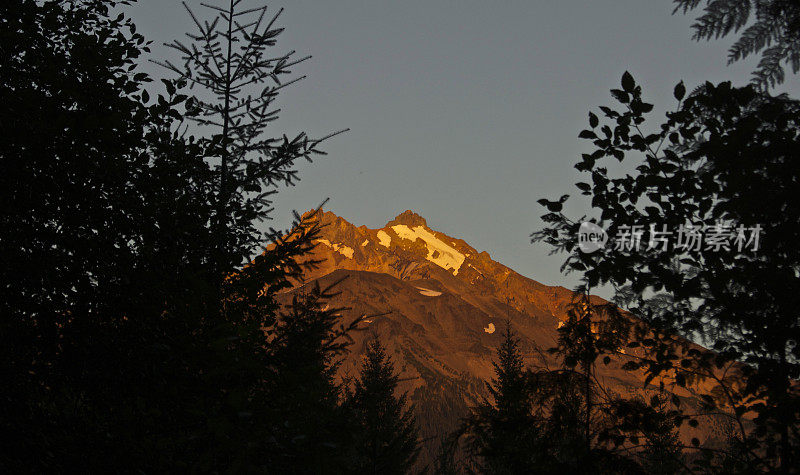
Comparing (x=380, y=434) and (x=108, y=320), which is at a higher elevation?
(x=108, y=320)

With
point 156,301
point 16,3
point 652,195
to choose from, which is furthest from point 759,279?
point 16,3

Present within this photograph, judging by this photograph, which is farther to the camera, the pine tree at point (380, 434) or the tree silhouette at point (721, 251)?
the pine tree at point (380, 434)

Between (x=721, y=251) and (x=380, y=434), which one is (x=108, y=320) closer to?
(x=721, y=251)

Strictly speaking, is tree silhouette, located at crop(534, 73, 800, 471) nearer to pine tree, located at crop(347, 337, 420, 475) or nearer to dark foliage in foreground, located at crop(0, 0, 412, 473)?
dark foliage in foreground, located at crop(0, 0, 412, 473)

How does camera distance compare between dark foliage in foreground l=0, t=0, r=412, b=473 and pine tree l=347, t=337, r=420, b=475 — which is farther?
pine tree l=347, t=337, r=420, b=475

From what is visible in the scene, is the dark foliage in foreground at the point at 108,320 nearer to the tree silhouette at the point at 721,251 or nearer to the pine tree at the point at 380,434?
the tree silhouette at the point at 721,251

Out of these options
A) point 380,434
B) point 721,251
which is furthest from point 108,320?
point 380,434

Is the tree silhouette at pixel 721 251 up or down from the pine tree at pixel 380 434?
up

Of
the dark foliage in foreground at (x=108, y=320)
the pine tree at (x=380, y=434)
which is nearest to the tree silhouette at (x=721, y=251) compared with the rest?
the dark foliage in foreground at (x=108, y=320)

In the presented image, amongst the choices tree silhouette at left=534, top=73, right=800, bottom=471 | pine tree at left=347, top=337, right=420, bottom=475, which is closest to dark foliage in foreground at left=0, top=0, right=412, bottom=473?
tree silhouette at left=534, top=73, right=800, bottom=471

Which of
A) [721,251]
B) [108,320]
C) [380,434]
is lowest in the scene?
[380,434]

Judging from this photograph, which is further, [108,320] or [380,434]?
[380,434]

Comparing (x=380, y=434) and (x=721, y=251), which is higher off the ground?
(x=721, y=251)

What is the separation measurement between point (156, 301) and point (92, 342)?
0.50 m
